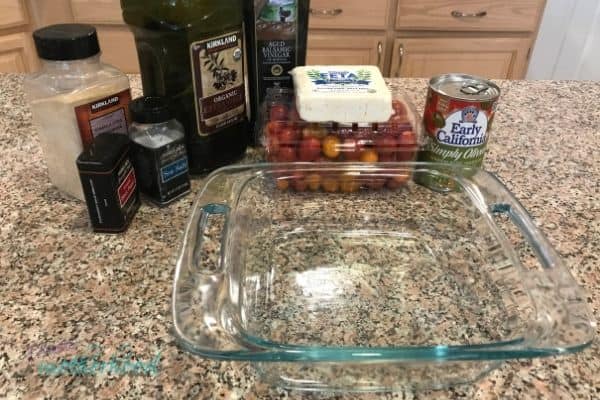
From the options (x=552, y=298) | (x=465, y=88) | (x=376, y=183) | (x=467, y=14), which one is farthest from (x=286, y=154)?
(x=467, y=14)

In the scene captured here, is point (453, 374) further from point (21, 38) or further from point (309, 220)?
point (21, 38)

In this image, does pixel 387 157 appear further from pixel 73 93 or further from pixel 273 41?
pixel 73 93

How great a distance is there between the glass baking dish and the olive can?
2cm

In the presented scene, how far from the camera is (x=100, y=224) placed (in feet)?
1.89

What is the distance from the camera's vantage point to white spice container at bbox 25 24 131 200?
53cm

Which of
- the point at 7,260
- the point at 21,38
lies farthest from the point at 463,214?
the point at 21,38

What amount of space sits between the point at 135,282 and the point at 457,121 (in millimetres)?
405

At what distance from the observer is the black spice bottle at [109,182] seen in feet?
1.72

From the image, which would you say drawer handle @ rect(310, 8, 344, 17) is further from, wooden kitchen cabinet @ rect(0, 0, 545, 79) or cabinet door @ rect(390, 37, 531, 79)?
cabinet door @ rect(390, 37, 531, 79)

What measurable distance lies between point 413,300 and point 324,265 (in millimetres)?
104

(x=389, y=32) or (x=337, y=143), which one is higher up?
(x=337, y=143)

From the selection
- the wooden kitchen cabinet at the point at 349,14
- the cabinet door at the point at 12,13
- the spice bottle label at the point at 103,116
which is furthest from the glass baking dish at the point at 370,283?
the cabinet door at the point at 12,13

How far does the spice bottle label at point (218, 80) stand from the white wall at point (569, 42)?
166 cm

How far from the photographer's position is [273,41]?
2.22 feet
